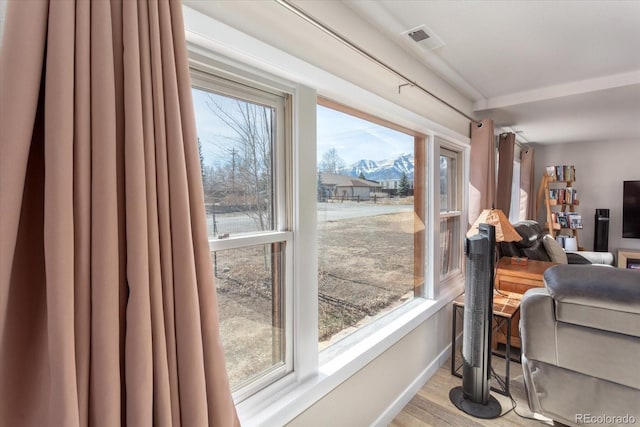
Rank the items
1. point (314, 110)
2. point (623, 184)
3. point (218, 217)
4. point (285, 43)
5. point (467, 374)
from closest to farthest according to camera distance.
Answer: point (218, 217)
point (285, 43)
point (314, 110)
point (467, 374)
point (623, 184)

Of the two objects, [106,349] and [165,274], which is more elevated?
[165,274]

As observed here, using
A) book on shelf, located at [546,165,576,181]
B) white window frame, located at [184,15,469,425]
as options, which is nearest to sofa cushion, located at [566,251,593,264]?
book on shelf, located at [546,165,576,181]

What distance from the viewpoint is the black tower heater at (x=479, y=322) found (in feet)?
6.29

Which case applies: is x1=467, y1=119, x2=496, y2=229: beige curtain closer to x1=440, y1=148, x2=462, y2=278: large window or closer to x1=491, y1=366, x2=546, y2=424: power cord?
x1=440, y1=148, x2=462, y2=278: large window

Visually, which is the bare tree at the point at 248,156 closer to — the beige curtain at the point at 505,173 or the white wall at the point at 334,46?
the white wall at the point at 334,46

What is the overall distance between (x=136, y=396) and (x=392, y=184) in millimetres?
1805

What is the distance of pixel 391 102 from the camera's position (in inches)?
72.9

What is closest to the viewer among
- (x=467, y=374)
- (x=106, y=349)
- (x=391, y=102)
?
(x=106, y=349)

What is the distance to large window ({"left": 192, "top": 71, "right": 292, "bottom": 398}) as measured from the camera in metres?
1.11

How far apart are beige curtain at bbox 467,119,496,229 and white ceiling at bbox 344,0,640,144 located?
325 millimetres

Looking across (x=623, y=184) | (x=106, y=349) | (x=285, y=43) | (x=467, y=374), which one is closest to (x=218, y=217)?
(x=106, y=349)

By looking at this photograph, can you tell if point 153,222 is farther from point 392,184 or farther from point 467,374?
point 467,374

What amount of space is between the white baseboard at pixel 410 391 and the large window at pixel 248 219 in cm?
88

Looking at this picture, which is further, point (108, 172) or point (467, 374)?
point (467, 374)
